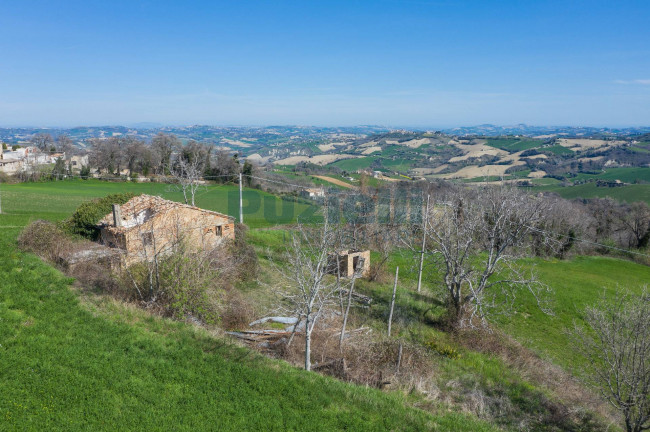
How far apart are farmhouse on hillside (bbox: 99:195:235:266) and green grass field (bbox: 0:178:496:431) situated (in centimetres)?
375

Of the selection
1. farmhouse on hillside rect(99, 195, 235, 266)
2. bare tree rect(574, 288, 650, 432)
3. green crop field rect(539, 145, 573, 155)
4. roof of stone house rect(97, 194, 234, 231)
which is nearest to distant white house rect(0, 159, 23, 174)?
roof of stone house rect(97, 194, 234, 231)

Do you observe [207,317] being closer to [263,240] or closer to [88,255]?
[88,255]

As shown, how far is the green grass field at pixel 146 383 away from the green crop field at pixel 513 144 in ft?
312

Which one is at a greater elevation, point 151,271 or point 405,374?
point 151,271

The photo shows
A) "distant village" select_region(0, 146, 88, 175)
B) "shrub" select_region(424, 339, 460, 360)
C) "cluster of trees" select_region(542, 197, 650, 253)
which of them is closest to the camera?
"shrub" select_region(424, 339, 460, 360)

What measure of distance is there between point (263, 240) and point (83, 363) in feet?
53.5

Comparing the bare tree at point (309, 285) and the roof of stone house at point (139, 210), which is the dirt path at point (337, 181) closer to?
the roof of stone house at point (139, 210)

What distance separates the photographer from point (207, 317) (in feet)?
38.2

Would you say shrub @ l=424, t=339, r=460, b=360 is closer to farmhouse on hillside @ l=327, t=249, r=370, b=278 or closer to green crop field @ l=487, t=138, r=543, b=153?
farmhouse on hillside @ l=327, t=249, r=370, b=278

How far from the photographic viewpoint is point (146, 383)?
25.9ft

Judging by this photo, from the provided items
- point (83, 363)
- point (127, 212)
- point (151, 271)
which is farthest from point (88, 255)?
point (83, 363)

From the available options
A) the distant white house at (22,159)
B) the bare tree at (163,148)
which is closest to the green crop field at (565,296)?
the bare tree at (163,148)

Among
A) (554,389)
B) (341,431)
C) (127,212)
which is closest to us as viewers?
(341,431)

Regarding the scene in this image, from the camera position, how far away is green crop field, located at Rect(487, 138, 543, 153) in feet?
310
